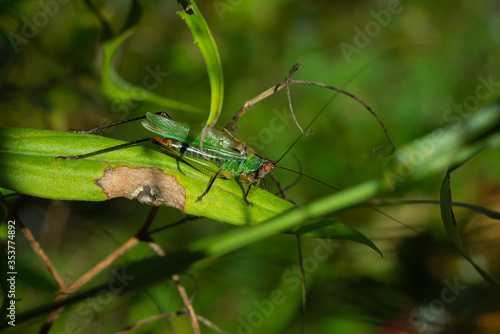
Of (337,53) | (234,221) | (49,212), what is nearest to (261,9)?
(337,53)

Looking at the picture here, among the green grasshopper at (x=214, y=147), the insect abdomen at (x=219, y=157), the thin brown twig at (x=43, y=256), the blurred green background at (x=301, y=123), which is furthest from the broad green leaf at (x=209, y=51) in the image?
the blurred green background at (x=301, y=123)

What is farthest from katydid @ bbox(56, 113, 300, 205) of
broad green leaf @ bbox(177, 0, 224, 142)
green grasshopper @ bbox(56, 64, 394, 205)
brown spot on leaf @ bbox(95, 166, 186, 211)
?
broad green leaf @ bbox(177, 0, 224, 142)

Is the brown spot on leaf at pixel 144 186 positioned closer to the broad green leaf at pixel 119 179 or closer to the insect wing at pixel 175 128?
the broad green leaf at pixel 119 179

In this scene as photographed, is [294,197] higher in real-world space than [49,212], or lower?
lower

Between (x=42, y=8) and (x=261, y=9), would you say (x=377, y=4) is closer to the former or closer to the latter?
(x=261, y=9)

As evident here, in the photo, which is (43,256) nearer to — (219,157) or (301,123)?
(219,157)

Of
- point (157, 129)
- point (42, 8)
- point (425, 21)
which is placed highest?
point (42, 8)

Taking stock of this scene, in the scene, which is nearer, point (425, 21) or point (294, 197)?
point (294, 197)
